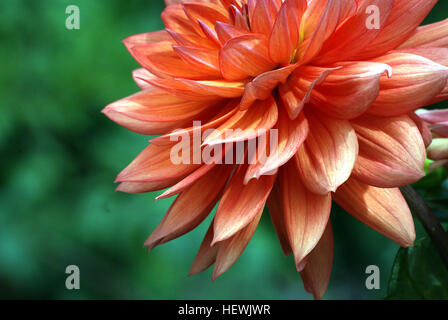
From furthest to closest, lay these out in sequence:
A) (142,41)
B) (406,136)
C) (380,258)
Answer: (380,258)
(142,41)
(406,136)

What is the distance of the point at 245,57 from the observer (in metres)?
0.44

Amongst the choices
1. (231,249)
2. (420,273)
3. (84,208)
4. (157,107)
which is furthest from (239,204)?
(84,208)

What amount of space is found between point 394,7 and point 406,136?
4.8 inches

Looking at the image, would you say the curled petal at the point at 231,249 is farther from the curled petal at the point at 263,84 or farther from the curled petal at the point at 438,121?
the curled petal at the point at 438,121

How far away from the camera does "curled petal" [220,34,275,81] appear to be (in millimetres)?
428

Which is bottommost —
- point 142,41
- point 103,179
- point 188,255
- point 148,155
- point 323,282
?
point 188,255

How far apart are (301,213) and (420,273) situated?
0.22 meters

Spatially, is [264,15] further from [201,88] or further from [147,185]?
[147,185]

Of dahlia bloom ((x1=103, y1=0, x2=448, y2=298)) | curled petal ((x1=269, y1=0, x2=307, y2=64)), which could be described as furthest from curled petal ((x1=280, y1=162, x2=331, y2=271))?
curled petal ((x1=269, y1=0, x2=307, y2=64))

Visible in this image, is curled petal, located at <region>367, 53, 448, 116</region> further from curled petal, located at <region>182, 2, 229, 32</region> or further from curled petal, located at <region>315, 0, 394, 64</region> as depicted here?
curled petal, located at <region>182, 2, 229, 32</region>

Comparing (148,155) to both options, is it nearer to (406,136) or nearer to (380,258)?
(406,136)

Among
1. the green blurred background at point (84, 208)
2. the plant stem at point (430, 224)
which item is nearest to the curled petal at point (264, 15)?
the plant stem at point (430, 224)

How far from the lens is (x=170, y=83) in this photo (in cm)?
48

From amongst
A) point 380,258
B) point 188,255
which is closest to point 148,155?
point 188,255
